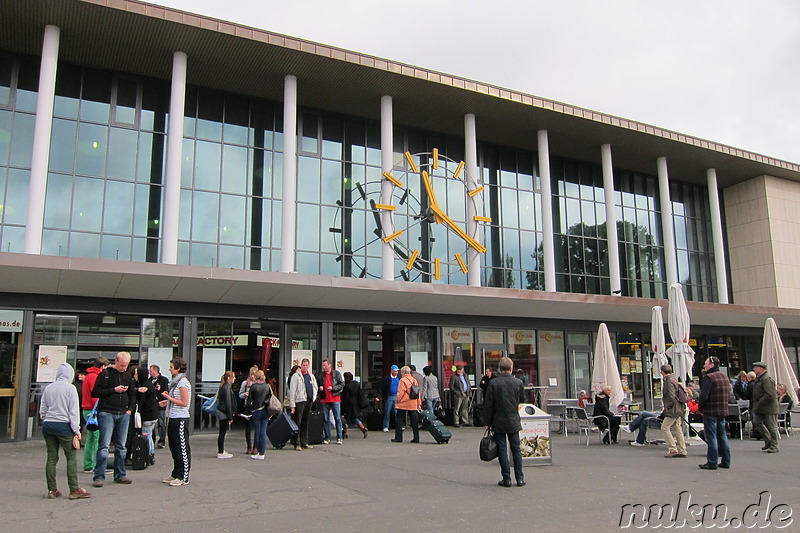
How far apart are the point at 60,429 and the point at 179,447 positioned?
1551mm

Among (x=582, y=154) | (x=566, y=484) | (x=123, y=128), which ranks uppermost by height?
(x=582, y=154)

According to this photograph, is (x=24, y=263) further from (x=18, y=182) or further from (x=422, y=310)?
(x=422, y=310)

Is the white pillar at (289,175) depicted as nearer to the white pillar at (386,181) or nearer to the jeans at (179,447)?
the white pillar at (386,181)

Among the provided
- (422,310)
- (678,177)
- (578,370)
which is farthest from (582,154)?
(422,310)

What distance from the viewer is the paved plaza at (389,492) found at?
7.01 m

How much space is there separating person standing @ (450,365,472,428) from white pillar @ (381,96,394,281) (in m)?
3.59

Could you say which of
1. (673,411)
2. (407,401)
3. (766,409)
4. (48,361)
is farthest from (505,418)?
(48,361)

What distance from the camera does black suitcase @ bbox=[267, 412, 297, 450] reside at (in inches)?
530

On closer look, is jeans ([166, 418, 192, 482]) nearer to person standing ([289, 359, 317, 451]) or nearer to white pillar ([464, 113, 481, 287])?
person standing ([289, 359, 317, 451])

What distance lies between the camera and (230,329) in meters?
17.7

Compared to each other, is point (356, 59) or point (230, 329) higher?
point (356, 59)

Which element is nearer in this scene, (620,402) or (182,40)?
(620,402)

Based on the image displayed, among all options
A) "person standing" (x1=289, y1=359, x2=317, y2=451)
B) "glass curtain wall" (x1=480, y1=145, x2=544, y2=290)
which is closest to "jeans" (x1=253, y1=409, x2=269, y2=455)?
"person standing" (x1=289, y1=359, x2=317, y2=451)

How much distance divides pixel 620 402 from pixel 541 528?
10349 mm
